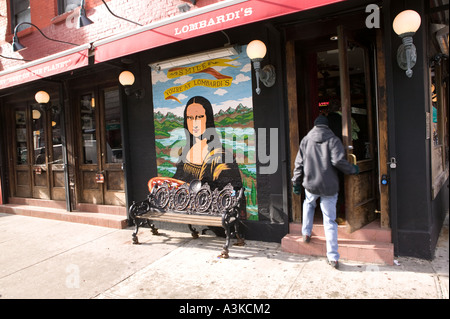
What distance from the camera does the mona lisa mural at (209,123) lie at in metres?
4.79

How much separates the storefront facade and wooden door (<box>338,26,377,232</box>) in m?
0.02

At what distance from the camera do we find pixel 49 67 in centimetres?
552

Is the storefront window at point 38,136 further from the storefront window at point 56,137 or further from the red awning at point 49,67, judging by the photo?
the red awning at point 49,67

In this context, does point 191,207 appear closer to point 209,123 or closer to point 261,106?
point 209,123

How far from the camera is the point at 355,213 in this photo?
156 inches

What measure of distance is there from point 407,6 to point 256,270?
369 centimetres

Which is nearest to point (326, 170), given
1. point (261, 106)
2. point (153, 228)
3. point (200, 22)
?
point (261, 106)

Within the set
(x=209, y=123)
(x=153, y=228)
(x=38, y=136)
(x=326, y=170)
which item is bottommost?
(x=153, y=228)

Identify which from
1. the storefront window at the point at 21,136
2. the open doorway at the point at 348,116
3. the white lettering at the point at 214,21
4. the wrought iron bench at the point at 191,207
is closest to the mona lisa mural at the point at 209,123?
the wrought iron bench at the point at 191,207

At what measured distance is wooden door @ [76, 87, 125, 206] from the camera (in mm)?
6422

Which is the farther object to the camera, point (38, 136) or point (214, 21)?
point (38, 136)

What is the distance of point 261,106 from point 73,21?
5.22 meters

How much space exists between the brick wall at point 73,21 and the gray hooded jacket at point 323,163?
314cm

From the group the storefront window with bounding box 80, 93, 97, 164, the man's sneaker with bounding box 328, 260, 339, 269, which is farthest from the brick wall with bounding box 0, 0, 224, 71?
the man's sneaker with bounding box 328, 260, 339, 269
